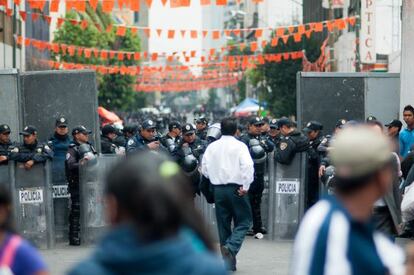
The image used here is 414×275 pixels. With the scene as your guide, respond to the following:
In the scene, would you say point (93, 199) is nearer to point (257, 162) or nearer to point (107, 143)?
point (257, 162)

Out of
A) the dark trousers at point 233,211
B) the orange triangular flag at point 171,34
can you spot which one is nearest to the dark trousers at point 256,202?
the dark trousers at point 233,211

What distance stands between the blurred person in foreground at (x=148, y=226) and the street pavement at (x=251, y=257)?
8634 millimetres

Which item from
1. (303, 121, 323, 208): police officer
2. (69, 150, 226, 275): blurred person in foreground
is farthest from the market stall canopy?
(69, 150, 226, 275): blurred person in foreground

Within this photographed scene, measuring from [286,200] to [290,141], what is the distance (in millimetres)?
890

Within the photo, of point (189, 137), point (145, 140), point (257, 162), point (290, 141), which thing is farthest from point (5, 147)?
point (290, 141)

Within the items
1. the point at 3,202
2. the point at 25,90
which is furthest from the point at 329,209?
the point at 25,90

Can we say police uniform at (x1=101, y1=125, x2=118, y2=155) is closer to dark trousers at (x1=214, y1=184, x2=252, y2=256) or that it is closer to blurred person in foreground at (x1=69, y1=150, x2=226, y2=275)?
dark trousers at (x1=214, y1=184, x2=252, y2=256)

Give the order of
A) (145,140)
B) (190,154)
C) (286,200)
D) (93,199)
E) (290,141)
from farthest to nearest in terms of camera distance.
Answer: (286,200) → (145,140) → (290,141) → (93,199) → (190,154)

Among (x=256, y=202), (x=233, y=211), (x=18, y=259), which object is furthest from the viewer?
(x=256, y=202)

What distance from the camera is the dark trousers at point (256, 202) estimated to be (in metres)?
15.7

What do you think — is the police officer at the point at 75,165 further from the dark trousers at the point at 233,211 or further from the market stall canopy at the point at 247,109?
the market stall canopy at the point at 247,109

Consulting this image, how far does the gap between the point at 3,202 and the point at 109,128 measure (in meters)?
12.8

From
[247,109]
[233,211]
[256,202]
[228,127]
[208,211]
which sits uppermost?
[228,127]

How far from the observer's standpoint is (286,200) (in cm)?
1531
